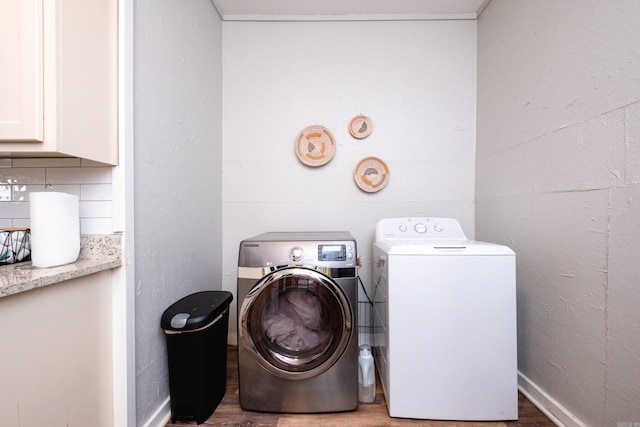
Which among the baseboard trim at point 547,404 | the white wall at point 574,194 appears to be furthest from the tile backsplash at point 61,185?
the baseboard trim at point 547,404

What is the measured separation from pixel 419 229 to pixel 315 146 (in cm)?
100

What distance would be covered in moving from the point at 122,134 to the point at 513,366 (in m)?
2.06

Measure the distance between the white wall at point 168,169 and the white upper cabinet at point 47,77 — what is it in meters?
0.21

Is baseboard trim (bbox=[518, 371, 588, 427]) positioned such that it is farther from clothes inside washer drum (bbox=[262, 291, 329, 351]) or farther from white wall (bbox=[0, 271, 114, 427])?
white wall (bbox=[0, 271, 114, 427])

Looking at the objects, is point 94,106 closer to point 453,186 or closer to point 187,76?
point 187,76

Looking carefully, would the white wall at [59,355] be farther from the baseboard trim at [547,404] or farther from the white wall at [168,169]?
the baseboard trim at [547,404]

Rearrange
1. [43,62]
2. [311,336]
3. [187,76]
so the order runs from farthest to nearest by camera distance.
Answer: [187,76] → [311,336] → [43,62]

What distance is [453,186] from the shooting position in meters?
2.04

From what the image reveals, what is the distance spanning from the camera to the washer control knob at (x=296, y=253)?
1297 mm

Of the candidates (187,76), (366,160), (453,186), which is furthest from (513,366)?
(187,76)

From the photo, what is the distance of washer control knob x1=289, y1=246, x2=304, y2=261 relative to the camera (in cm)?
130

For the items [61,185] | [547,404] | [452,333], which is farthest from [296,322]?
[547,404]

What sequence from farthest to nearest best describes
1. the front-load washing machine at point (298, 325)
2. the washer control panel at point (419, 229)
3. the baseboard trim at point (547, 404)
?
1. the washer control panel at point (419, 229)
2. the front-load washing machine at point (298, 325)
3. the baseboard trim at point (547, 404)

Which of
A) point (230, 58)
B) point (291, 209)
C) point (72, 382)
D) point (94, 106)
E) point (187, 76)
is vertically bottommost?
point (72, 382)
